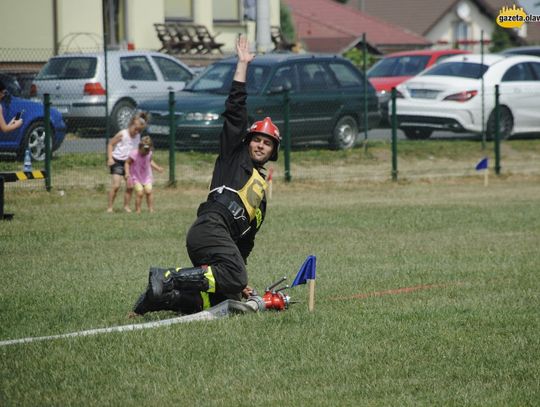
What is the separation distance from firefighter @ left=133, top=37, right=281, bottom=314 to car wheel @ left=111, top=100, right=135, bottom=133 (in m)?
14.8

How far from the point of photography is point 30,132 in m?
19.3

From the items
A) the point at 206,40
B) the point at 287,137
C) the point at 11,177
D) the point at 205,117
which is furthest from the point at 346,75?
the point at 206,40

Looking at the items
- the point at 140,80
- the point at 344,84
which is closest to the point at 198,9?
the point at 140,80

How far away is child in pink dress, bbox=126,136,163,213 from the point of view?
16375 mm

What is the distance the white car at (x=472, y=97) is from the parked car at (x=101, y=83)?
5040mm

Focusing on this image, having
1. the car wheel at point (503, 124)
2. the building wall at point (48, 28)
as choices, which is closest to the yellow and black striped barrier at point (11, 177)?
the car wheel at point (503, 124)

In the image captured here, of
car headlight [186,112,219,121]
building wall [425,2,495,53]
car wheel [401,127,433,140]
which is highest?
building wall [425,2,495,53]

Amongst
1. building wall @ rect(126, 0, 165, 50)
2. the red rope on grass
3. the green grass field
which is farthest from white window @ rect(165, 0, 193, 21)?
the red rope on grass

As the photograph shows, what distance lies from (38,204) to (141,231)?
12.3 ft

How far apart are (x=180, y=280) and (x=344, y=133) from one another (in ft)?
46.8

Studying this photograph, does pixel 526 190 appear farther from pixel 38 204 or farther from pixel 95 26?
pixel 95 26

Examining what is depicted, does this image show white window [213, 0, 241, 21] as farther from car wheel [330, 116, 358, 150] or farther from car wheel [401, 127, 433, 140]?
car wheel [330, 116, 358, 150]

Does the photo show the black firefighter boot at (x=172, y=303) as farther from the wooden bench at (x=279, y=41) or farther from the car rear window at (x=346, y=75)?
the wooden bench at (x=279, y=41)

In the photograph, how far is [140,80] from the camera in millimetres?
24453
